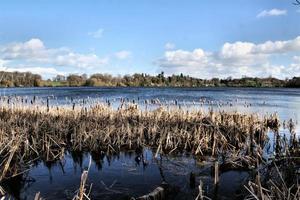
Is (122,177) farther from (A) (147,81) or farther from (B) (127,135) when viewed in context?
(A) (147,81)

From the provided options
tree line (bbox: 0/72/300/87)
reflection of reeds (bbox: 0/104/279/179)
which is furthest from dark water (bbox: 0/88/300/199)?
tree line (bbox: 0/72/300/87)

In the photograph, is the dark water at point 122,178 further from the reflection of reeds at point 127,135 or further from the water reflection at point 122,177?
the reflection of reeds at point 127,135

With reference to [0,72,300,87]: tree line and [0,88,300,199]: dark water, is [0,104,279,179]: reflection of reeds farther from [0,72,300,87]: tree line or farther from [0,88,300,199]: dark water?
[0,72,300,87]: tree line

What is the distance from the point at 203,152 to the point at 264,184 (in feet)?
15.7

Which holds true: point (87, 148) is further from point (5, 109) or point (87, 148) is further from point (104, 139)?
point (5, 109)

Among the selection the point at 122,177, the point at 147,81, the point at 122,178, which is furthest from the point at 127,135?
the point at 147,81

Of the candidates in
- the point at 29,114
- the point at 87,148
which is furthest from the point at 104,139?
the point at 29,114

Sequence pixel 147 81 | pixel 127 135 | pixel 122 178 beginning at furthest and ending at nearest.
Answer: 1. pixel 147 81
2. pixel 127 135
3. pixel 122 178

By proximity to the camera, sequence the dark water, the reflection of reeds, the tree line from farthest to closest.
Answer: the tree line < the reflection of reeds < the dark water

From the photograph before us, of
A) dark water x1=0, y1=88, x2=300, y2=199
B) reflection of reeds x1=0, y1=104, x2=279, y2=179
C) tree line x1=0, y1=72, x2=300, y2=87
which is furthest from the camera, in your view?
tree line x1=0, y1=72, x2=300, y2=87

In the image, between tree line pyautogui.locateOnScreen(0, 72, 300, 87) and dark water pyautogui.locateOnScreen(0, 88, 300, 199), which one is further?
tree line pyautogui.locateOnScreen(0, 72, 300, 87)

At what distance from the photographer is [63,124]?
1336 cm

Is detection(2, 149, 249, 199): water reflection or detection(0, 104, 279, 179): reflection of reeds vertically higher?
detection(0, 104, 279, 179): reflection of reeds

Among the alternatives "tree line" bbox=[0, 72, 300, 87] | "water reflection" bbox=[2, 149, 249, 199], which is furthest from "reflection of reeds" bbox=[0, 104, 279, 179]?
"tree line" bbox=[0, 72, 300, 87]
